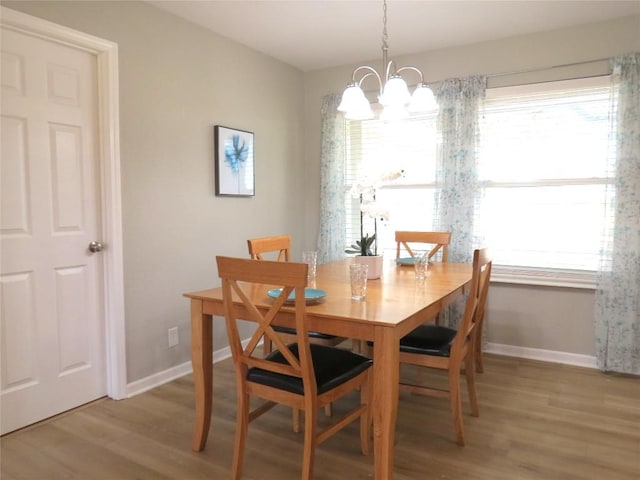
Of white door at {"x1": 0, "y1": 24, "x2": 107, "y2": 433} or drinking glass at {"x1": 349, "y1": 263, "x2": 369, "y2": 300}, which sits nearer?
drinking glass at {"x1": 349, "y1": 263, "x2": 369, "y2": 300}

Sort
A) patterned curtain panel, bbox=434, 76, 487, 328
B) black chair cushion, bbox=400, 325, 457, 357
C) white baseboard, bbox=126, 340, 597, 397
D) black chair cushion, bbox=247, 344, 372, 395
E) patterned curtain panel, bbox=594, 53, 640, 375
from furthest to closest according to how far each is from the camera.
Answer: patterned curtain panel, bbox=434, 76, 487, 328 → patterned curtain panel, bbox=594, 53, 640, 375 → white baseboard, bbox=126, 340, 597, 397 → black chair cushion, bbox=400, 325, 457, 357 → black chair cushion, bbox=247, 344, 372, 395

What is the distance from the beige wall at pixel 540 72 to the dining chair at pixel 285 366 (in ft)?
6.58

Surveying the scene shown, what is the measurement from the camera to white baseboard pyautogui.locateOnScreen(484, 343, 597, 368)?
341 centimetres

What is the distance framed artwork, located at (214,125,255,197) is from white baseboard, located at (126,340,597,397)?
4.18 ft

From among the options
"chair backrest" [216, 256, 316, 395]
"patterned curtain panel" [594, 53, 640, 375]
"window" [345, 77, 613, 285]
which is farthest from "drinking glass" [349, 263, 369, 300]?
"patterned curtain panel" [594, 53, 640, 375]

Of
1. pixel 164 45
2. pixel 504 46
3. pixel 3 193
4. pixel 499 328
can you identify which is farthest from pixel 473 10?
pixel 3 193

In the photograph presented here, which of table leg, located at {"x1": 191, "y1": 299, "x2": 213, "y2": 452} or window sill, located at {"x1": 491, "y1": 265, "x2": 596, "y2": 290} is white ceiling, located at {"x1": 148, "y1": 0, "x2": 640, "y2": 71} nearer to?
window sill, located at {"x1": 491, "y1": 265, "x2": 596, "y2": 290}

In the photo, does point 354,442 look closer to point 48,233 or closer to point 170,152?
point 48,233

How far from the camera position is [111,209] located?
2.74 meters

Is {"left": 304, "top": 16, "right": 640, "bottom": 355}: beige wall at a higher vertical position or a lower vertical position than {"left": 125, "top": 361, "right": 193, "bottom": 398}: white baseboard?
higher

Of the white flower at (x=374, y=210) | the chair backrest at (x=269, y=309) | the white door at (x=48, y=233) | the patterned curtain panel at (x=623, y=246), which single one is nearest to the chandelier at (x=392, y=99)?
the white flower at (x=374, y=210)

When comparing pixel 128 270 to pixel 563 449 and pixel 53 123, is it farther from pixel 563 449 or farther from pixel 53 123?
pixel 563 449

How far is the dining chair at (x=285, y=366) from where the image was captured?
68.0 inches

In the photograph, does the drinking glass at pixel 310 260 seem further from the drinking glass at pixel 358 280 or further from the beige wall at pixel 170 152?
the beige wall at pixel 170 152
